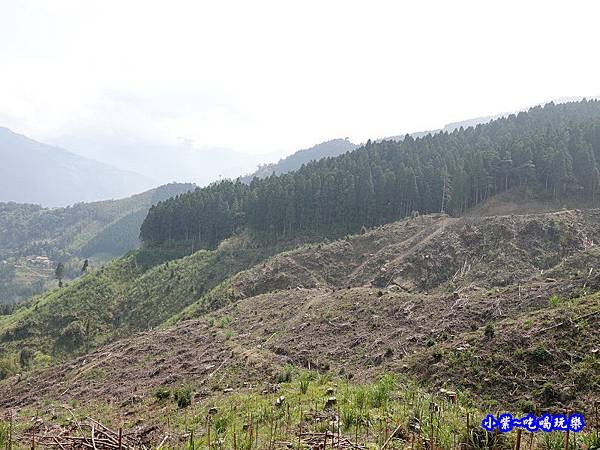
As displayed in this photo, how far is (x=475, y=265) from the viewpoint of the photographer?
42719mm

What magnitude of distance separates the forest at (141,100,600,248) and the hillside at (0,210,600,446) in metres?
13.3

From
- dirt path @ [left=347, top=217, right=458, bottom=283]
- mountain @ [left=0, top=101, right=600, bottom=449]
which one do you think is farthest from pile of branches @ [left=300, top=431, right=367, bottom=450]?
dirt path @ [left=347, top=217, right=458, bottom=283]

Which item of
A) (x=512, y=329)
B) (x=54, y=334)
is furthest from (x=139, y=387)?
(x=54, y=334)

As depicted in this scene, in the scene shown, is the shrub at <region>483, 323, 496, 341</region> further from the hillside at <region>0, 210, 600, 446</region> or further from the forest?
the forest

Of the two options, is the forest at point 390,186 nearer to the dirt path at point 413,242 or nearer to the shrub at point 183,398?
the dirt path at point 413,242

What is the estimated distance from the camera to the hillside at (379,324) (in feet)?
49.4

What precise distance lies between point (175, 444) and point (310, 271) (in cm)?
3832

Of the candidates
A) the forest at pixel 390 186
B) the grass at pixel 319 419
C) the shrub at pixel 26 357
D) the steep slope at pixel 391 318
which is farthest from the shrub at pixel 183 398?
the forest at pixel 390 186

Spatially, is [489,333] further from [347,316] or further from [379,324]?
[347,316]

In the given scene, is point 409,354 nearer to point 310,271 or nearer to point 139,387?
point 139,387

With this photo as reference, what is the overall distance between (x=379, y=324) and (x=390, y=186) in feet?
159

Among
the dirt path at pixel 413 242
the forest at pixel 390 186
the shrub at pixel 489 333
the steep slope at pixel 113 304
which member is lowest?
the steep slope at pixel 113 304

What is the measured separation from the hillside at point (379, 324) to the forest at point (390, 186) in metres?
13.3

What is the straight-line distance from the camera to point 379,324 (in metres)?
25.2
